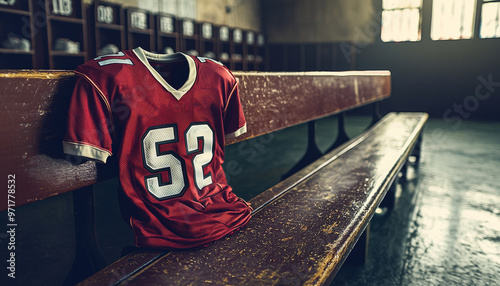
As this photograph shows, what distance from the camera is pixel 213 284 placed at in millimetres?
710

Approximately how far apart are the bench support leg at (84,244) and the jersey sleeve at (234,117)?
0.42 meters

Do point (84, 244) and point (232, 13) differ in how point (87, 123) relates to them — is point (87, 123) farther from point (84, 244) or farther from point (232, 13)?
point (232, 13)

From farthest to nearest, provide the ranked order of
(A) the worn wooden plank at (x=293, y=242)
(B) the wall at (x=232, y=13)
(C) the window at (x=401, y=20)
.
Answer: (C) the window at (x=401, y=20) → (B) the wall at (x=232, y=13) → (A) the worn wooden plank at (x=293, y=242)

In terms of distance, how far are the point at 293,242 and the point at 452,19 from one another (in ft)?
26.1

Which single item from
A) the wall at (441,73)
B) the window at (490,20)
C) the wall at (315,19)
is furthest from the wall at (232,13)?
the window at (490,20)

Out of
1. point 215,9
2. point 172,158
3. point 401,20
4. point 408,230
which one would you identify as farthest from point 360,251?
point 401,20

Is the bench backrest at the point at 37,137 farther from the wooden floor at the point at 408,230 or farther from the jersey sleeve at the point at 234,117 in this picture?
the wooden floor at the point at 408,230

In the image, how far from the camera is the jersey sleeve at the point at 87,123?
0.78 metres

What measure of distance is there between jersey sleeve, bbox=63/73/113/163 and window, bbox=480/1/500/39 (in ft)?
26.6

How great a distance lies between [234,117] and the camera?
1.15 metres

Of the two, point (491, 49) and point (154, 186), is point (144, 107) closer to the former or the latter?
point (154, 186)

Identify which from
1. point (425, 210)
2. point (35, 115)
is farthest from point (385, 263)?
point (35, 115)

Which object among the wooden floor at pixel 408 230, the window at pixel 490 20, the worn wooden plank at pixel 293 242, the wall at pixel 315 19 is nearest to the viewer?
the worn wooden plank at pixel 293 242

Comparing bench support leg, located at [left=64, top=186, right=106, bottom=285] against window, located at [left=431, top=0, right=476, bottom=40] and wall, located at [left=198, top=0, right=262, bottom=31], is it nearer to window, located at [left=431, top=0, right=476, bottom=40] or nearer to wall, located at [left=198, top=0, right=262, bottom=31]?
wall, located at [left=198, top=0, right=262, bottom=31]
